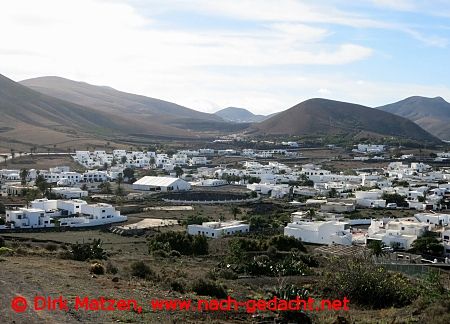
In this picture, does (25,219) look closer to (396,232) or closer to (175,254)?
(175,254)

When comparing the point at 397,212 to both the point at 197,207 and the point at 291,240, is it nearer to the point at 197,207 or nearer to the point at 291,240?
the point at 197,207

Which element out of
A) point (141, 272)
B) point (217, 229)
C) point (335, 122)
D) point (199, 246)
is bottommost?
point (217, 229)

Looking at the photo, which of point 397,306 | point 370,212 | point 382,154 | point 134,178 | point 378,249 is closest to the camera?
point 397,306

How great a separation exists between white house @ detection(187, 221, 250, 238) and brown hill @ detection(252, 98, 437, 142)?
91.3 m

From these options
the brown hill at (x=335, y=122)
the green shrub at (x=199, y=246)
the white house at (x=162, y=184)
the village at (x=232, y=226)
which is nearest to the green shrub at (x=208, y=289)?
the village at (x=232, y=226)

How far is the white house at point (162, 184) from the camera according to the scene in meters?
56.2

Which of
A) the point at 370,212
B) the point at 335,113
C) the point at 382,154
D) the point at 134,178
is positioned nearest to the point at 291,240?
Answer: the point at 370,212

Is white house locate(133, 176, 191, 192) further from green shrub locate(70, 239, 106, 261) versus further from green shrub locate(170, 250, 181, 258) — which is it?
green shrub locate(70, 239, 106, 261)

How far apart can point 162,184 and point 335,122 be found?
272ft

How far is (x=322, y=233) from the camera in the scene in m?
31.2

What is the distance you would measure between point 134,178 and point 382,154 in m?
42.1

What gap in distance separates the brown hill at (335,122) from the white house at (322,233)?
3648 inches

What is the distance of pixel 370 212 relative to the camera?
140ft

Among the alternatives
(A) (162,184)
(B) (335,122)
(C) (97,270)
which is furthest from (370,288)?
(B) (335,122)
